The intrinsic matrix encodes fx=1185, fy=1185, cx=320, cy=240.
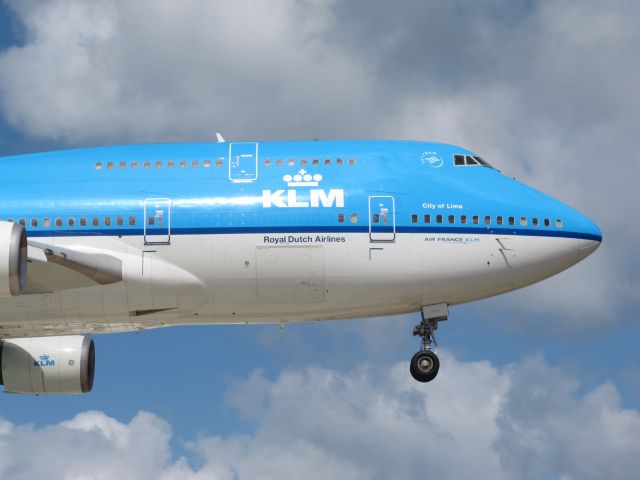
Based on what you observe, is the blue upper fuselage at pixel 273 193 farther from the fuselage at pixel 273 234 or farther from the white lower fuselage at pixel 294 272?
the white lower fuselage at pixel 294 272

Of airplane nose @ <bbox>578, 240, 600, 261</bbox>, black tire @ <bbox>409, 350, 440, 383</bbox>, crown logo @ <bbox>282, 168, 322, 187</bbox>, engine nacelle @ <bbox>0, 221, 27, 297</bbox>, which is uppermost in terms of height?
Answer: crown logo @ <bbox>282, 168, 322, 187</bbox>

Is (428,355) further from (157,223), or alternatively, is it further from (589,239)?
(157,223)

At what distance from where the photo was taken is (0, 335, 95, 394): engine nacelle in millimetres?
44000

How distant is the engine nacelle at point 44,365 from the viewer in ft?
144

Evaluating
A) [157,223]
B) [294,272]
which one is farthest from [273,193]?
[157,223]

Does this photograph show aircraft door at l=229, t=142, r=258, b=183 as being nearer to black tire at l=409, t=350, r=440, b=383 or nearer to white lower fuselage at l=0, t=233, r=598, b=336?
white lower fuselage at l=0, t=233, r=598, b=336

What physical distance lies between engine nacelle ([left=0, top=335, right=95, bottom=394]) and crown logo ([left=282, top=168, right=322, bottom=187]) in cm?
1089

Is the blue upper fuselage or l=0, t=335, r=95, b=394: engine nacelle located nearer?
the blue upper fuselage

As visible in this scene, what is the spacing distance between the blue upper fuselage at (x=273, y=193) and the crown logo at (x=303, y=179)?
0.03m

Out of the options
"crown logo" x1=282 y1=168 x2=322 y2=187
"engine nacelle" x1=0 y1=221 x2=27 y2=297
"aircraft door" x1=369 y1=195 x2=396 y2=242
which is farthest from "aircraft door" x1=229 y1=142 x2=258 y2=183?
"engine nacelle" x1=0 y1=221 x2=27 y2=297

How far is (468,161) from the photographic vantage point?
137ft

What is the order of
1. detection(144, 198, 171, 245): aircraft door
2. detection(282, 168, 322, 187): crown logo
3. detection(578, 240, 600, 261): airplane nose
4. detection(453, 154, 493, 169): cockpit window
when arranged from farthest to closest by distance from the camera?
detection(453, 154, 493, 169): cockpit window
detection(578, 240, 600, 261): airplane nose
detection(282, 168, 322, 187): crown logo
detection(144, 198, 171, 245): aircraft door

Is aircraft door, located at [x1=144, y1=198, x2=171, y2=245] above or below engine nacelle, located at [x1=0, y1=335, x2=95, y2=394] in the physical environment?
above

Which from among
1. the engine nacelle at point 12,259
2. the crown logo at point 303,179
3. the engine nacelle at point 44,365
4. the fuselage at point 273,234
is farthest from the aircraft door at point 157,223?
the engine nacelle at point 44,365
